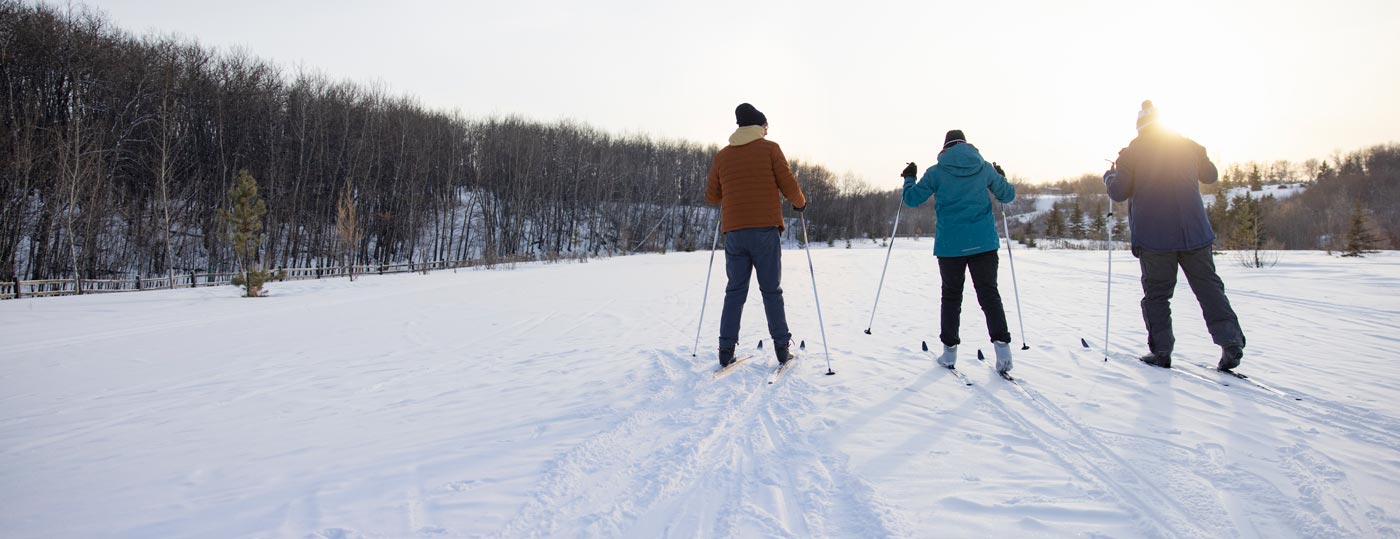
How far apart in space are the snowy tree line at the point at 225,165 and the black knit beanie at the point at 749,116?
19075 mm

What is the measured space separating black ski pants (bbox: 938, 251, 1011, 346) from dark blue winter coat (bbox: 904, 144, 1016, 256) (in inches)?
3.6

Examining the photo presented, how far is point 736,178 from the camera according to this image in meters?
4.01

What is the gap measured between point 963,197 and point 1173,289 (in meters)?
1.71

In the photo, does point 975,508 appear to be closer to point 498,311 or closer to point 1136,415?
point 1136,415

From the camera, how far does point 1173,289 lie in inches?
153

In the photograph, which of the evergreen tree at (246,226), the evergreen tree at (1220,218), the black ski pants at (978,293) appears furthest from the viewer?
the evergreen tree at (1220,218)

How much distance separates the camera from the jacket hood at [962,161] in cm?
385

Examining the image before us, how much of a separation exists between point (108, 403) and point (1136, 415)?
6.21 metres

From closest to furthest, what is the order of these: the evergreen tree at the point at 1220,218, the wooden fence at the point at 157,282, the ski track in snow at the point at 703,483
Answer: the ski track in snow at the point at 703,483 < the wooden fence at the point at 157,282 < the evergreen tree at the point at 1220,218

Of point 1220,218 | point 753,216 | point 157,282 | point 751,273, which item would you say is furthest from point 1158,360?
point 1220,218

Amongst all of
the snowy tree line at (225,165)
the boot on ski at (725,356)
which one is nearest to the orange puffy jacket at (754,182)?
the boot on ski at (725,356)

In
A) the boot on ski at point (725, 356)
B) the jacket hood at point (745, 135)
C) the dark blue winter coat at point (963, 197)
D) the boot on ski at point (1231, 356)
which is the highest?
the jacket hood at point (745, 135)

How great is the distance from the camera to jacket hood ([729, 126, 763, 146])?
398 cm

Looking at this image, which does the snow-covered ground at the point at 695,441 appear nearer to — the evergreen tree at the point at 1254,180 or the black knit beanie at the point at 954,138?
the black knit beanie at the point at 954,138
